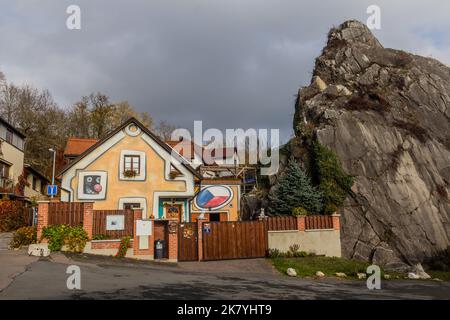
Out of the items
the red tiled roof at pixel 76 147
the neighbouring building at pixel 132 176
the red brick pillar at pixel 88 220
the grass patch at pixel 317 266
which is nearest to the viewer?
the grass patch at pixel 317 266

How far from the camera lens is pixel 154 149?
26.0 metres

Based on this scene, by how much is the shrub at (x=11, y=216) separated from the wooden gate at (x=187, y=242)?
19190 millimetres

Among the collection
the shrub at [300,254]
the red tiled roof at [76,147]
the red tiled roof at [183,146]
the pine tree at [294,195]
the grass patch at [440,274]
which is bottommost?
the grass patch at [440,274]

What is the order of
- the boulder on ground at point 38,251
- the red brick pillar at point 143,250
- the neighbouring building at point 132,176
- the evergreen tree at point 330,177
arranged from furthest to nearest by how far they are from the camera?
the evergreen tree at point 330,177 < the neighbouring building at point 132,176 < the red brick pillar at point 143,250 < the boulder on ground at point 38,251

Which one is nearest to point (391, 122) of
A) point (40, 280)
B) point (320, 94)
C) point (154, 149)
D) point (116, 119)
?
point (320, 94)

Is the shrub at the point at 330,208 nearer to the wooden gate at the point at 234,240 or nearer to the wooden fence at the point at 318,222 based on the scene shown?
the wooden fence at the point at 318,222

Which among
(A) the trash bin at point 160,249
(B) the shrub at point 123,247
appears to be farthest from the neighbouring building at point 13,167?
(A) the trash bin at point 160,249

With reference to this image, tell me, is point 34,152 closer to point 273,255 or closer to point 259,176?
point 259,176

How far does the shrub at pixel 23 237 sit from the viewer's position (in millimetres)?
19172

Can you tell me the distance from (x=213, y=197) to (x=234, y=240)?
9.27m

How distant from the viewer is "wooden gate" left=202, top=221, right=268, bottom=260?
20.2 m

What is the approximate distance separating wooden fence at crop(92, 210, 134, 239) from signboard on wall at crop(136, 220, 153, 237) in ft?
1.73

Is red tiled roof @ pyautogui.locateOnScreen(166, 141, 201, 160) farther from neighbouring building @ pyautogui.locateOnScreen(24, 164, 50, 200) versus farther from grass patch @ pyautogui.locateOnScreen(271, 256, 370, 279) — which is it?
grass patch @ pyautogui.locateOnScreen(271, 256, 370, 279)

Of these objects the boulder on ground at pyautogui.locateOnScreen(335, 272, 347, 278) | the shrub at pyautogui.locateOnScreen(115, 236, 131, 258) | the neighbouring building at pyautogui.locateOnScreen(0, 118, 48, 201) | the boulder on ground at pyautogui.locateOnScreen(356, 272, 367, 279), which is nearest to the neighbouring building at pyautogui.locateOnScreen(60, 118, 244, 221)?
the shrub at pyautogui.locateOnScreen(115, 236, 131, 258)
